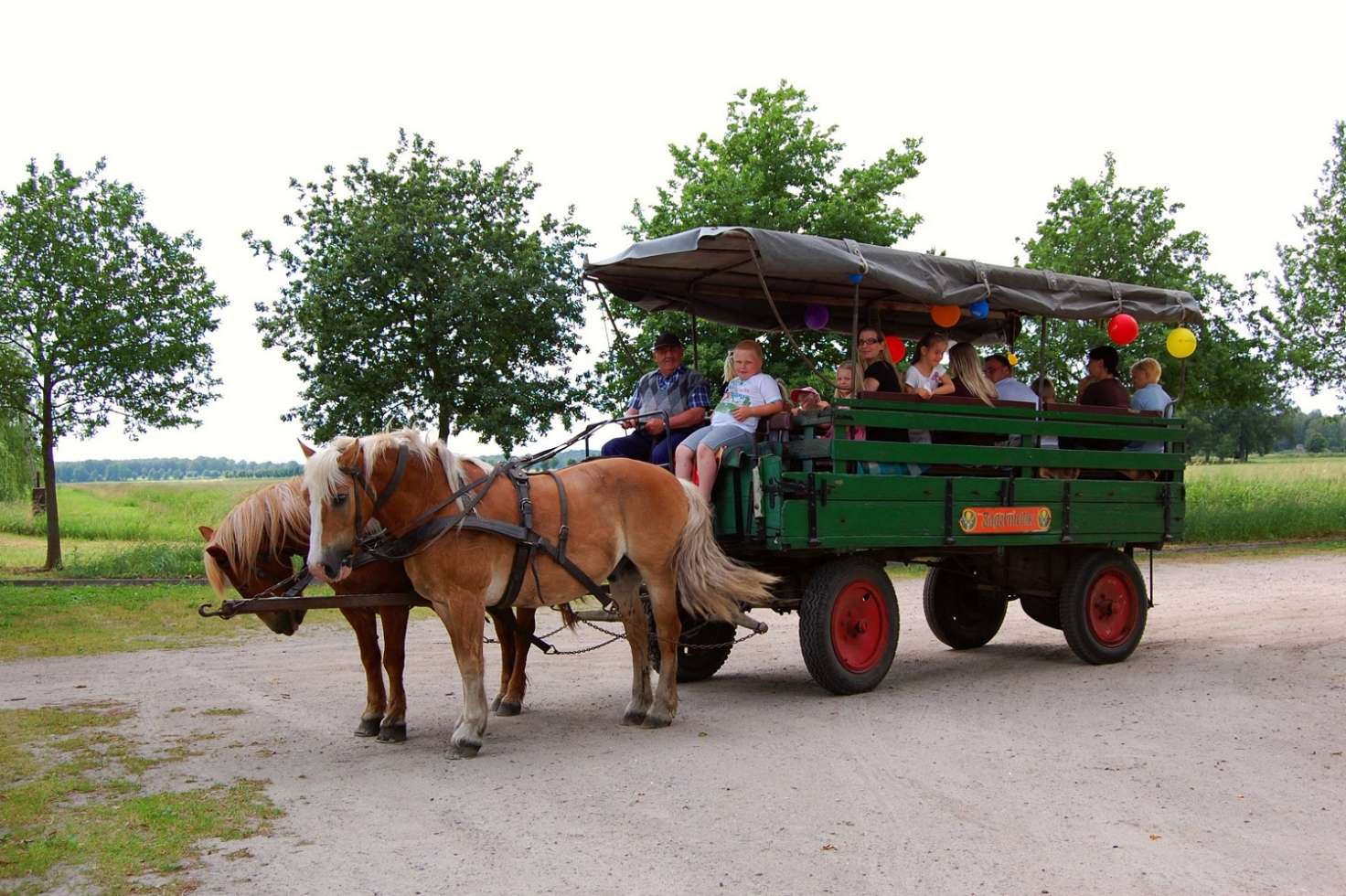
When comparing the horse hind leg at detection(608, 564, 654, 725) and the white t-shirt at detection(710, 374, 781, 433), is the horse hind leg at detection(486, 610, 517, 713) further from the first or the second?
the white t-shirt at detection(710, 374, 781, 433)

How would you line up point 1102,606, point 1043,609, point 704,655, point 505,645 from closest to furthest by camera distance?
point 505,645 → point 704,655 → point 1102,606 → point 1043,609

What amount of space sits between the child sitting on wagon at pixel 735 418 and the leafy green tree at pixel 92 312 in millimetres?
13018

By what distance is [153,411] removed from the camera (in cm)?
1869

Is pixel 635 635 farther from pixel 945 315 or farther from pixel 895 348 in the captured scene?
pixel 895 348

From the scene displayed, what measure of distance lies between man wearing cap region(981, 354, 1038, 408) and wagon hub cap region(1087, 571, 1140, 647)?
1654 millimetres

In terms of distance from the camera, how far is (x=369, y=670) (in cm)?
705

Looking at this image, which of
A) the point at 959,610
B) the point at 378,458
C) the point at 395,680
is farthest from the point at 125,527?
the point at 378,458

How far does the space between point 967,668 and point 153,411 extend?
14477 millimetres

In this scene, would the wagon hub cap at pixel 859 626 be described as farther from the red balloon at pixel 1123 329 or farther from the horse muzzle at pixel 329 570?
the horse muzzle at pixel 329 570

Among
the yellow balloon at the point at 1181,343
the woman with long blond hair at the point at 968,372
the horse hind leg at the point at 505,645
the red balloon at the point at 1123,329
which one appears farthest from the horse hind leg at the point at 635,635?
the yellow balloon at the point at 1181,343

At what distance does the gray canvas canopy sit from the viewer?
756cm

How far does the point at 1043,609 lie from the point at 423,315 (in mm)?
11174

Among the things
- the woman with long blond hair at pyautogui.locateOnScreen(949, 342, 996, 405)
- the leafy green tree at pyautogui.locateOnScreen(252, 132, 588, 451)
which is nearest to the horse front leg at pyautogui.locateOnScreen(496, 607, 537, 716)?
the woman with long blond hair at pyautogui.locateOnScreen(949, 342, 996, 405)

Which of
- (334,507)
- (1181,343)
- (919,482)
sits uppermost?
(1181,343)
